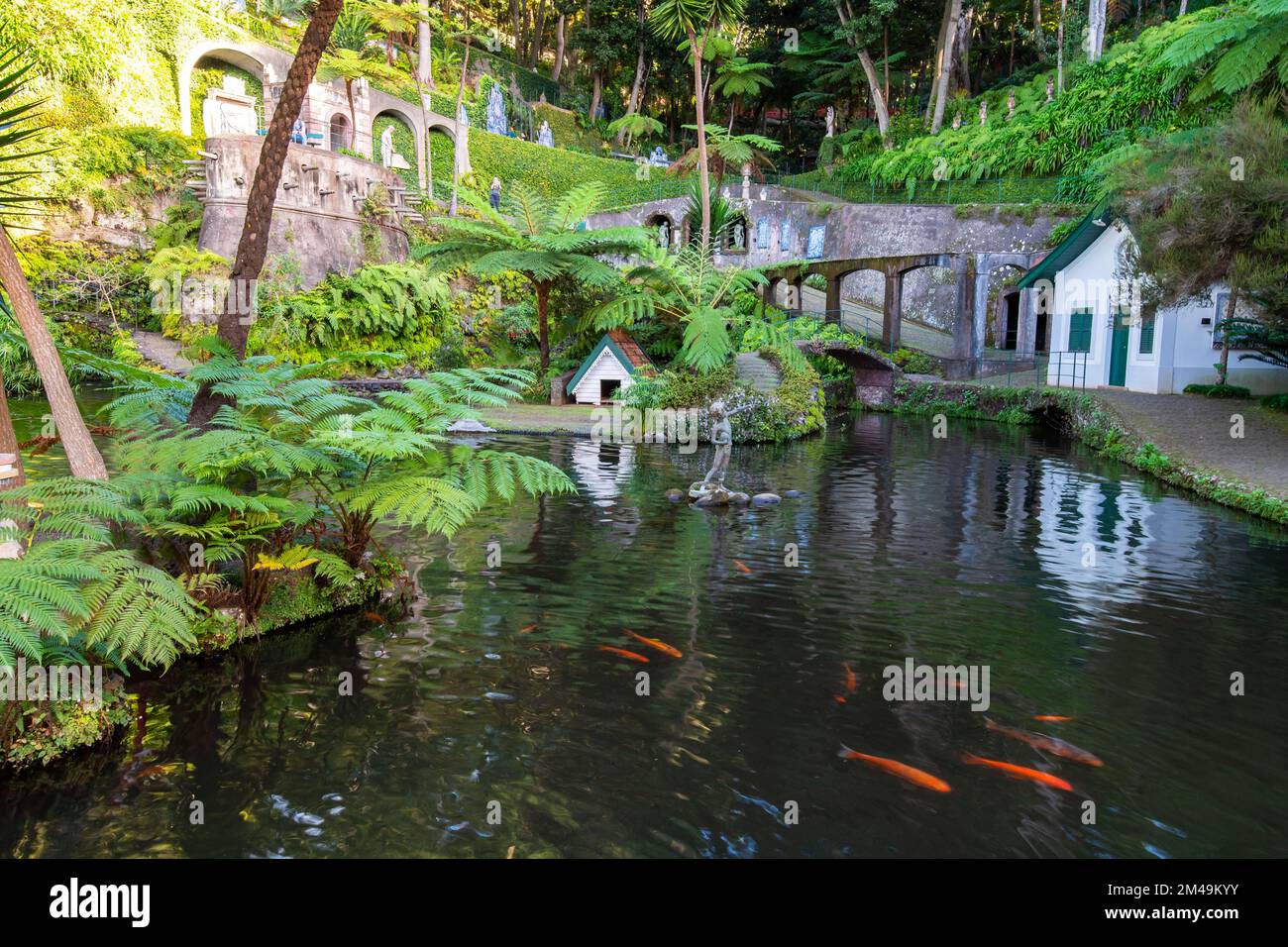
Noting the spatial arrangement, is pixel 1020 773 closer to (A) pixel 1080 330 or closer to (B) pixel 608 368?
(B) pixel 608 368

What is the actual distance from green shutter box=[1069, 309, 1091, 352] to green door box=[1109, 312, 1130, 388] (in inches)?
31.3

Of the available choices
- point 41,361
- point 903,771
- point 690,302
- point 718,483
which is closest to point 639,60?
point 690,302

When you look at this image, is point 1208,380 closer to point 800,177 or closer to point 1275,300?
point 1275,300

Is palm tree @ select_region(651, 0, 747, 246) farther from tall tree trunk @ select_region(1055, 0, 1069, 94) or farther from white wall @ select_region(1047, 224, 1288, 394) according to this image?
tall tree trunk @ select_region(1055, 0, 1069, 94)

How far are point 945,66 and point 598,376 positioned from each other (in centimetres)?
2390

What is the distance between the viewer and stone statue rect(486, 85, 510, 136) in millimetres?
39312

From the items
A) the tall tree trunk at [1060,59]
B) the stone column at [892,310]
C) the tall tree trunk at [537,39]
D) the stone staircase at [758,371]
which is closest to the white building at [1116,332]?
the stone column at [892,310]

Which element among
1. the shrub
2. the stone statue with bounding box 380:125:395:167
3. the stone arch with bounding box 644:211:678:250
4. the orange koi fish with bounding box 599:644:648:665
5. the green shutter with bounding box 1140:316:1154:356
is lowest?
the orange koi fish with bounding box 599:644:648:665

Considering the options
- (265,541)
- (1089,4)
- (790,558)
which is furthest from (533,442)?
(1089,4)

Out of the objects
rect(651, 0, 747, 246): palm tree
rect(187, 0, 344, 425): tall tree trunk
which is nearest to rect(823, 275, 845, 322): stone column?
rect(651, 0, 747, 246): palm tree

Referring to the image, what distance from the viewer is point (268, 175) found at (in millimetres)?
7039

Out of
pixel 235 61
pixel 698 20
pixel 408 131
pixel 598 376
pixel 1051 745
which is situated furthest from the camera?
pixel 408 131

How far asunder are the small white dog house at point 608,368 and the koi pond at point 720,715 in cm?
1067

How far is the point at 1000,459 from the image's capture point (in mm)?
16047
